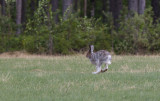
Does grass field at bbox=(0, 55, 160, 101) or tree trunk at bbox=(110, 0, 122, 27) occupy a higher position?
tree trunk at bbox=(110, 0, 122, 27)

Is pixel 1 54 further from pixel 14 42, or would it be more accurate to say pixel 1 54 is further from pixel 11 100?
pixel 11 100

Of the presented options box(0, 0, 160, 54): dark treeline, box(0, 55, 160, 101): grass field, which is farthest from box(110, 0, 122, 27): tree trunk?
box(0, 55, 160, 101): grass field

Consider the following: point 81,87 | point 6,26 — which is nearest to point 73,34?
point 6,26

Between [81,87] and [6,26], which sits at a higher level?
[6,26]

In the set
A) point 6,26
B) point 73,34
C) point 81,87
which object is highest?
point 6,26

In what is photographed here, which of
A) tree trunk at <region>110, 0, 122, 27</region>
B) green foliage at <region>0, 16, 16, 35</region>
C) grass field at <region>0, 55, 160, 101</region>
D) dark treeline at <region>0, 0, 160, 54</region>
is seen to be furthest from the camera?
tree trunk at <region>110, 0, 122, 27</region>

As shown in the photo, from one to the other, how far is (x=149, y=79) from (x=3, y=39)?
16.8 m

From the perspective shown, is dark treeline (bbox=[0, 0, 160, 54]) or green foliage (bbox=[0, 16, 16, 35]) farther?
green foliage (bbox=[0, 16, 16, 35])

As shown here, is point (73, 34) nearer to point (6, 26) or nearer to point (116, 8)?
point (6, 26)

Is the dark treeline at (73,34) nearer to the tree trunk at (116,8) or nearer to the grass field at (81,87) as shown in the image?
the tree trunk at (116,8)

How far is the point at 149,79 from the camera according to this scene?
1322 centimetres

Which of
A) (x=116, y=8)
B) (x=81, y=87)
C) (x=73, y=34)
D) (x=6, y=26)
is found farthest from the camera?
(x=116, y=8)

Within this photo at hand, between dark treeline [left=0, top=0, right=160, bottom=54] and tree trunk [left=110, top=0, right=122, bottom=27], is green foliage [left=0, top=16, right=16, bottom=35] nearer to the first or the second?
dark treeline [left=0, top=0, right=160, bottom=54]

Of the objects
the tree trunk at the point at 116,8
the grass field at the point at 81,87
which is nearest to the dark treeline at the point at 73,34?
the tree trunk at the point at 116,8
